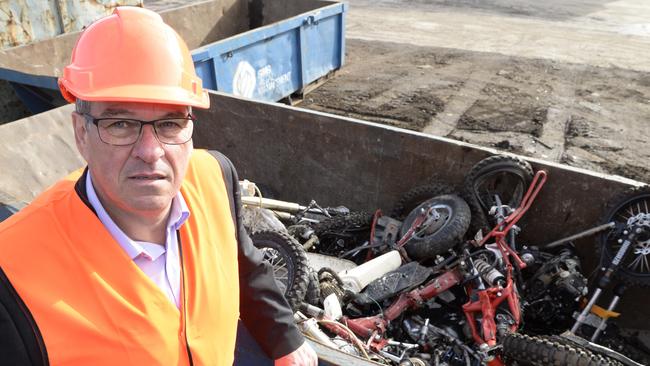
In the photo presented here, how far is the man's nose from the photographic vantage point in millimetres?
1438

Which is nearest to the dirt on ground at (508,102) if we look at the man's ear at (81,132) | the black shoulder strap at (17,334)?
the man's ear at (81,132)

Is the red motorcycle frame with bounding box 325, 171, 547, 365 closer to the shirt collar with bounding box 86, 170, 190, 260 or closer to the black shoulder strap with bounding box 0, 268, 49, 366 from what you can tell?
the shirt collar with bounding box 86, 170, 190, 260

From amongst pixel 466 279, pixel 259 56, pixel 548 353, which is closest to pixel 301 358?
pixel 548 353

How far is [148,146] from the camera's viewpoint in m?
1.45

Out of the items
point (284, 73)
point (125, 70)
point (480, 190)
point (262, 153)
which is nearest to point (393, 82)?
point (284, 73)

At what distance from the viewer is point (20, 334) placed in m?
1.25

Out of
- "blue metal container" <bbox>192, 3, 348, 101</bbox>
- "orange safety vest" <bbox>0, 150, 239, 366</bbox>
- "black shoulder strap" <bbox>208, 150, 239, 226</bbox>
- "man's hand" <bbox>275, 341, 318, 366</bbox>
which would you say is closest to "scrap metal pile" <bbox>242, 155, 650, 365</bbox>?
"man's hand" <bbox>275, 341, 318, 366</bbox>

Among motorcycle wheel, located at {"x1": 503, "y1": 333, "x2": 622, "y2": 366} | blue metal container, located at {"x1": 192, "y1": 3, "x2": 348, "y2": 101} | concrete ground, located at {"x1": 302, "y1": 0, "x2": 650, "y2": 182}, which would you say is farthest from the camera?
concrete ground, located at {"x1": 302, "y1": 0, "x2": 650, "y2": 182}

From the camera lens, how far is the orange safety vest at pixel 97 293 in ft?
4.26

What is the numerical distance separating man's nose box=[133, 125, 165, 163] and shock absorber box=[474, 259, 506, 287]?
2.61 m

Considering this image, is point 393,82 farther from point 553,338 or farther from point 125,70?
point 125,70

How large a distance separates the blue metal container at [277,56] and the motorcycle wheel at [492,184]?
351cm

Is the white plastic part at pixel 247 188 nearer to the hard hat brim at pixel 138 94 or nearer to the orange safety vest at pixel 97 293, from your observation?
the orange safety vest at pixel 97 293

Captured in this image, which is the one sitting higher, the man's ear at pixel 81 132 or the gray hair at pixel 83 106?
the gray hair at pixel 83 106
